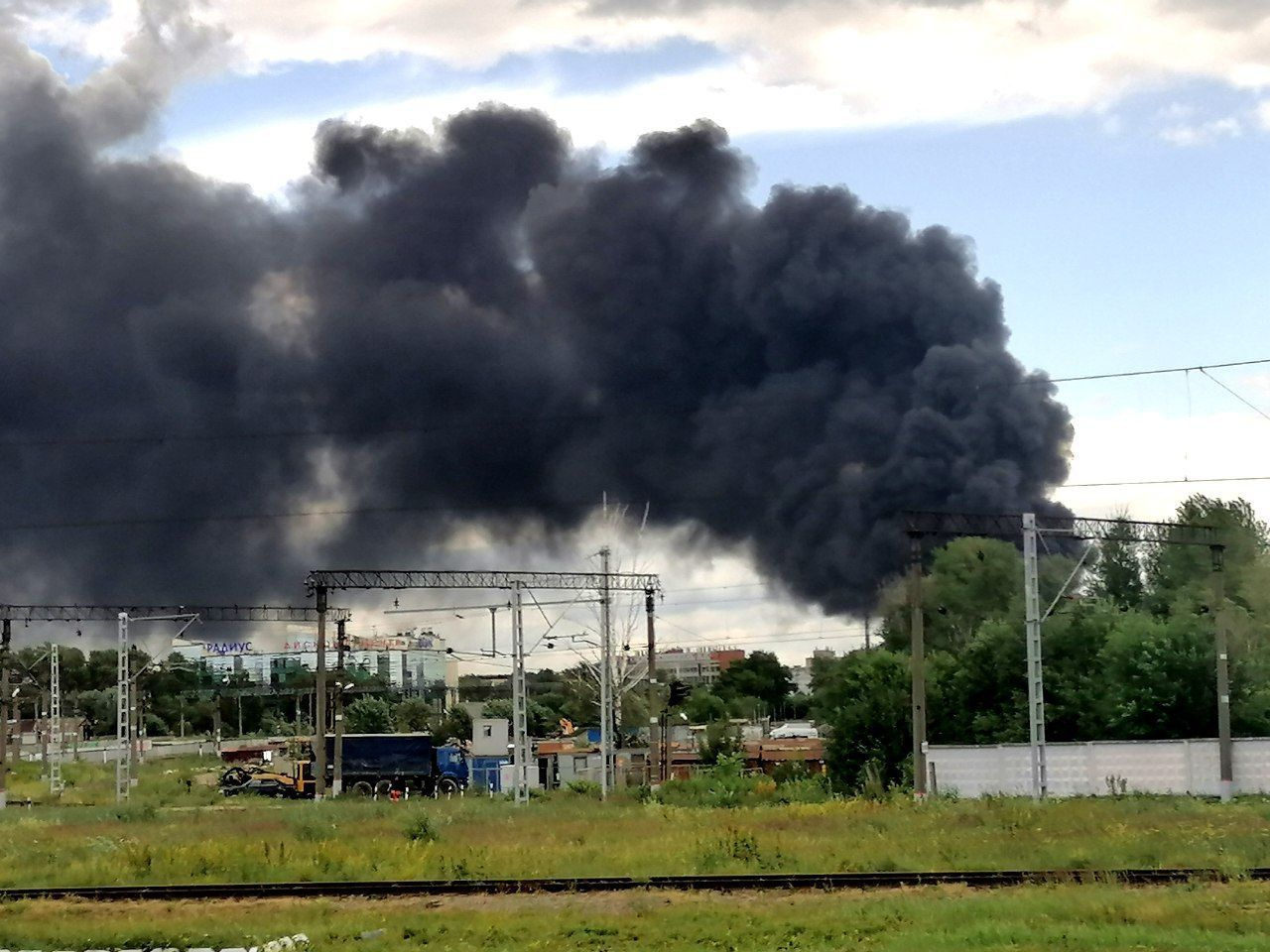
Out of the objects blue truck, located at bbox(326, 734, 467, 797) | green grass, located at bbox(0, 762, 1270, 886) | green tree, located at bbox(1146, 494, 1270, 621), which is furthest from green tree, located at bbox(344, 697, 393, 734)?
green grass, located at bbox(0, 762, 1270, 886)

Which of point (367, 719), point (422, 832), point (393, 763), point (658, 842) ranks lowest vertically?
point (367, 719)

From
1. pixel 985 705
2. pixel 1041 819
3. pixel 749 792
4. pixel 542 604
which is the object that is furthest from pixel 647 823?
pixel 985 705

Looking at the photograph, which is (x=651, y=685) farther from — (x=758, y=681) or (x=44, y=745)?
(x=758, y=681)

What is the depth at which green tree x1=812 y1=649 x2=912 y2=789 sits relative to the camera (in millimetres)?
60688

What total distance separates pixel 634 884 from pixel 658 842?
7.53m

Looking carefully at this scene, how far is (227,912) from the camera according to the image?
1013 inches

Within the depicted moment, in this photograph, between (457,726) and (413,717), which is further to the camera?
(413,717)

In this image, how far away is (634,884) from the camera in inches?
1068

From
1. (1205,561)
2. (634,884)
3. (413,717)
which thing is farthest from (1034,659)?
(413,717)

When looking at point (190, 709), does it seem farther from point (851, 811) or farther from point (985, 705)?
point (851, 811)

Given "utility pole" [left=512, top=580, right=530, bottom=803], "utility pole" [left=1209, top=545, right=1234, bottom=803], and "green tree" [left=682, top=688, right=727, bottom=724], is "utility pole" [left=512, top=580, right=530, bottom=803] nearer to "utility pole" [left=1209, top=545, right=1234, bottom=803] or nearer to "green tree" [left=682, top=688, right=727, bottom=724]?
"utility pole" [left=1209, top=545, right=1234, bottom=803]

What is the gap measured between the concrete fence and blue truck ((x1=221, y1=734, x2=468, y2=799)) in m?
36.9

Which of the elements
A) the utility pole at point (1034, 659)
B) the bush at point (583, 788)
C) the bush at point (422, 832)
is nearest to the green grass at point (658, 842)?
the bush at point (422, 832)

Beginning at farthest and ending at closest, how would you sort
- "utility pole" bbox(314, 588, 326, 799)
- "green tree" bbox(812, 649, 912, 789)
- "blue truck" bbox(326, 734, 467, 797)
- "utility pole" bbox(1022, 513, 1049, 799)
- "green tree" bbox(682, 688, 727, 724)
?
"green tree" bbox(682, 688, 727, 724)
"blue truck" bbox(326, 734, 467, 797)
"utility pole" bbox(314, 588, 326, 799)
"green tree" bbox(812, 649, 912, 789)
"utility pole" bbox(1022, 513, 1049, 799)
